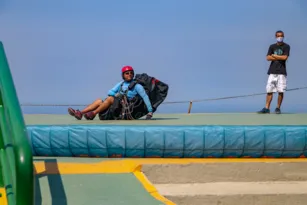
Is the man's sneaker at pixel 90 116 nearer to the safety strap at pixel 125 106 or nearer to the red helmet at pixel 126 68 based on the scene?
the safety strap at pixel 125 106

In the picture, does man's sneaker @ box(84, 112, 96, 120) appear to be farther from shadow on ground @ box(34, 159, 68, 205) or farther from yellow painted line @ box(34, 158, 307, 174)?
shadow on ground @ box(34, 159, 68, 205)

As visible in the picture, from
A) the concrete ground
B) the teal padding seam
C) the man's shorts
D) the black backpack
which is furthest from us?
the man's shorts

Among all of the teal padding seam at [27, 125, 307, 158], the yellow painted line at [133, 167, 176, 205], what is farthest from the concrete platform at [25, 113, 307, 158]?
the yellow painted line at [133, 167, 176, 205]

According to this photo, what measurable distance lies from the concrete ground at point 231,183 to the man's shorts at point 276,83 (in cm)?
373

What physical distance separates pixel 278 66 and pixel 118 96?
9.91 ft

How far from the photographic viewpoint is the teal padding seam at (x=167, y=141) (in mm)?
5141

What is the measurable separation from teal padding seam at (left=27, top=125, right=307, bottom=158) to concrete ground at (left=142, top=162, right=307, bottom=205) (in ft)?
0.82

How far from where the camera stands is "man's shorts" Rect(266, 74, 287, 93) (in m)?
8.82

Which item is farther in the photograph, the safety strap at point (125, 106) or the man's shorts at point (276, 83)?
the man's shorts at point (276, 83)

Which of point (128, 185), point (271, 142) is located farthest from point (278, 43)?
point (128, 185)

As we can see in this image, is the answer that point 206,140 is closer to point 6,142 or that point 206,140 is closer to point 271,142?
point 271,142

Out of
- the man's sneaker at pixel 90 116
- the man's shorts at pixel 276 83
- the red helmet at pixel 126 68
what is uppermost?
the red helmet at pixel 126 68

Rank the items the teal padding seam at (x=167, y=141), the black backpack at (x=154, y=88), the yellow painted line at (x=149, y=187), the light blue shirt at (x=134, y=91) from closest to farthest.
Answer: the yellow painted line at (x=149, y=187) < the teal padding seam at (x=167, y=141) < the light blue shirt at (x=134, y=91) < the black backpack at (x=154, y=88)

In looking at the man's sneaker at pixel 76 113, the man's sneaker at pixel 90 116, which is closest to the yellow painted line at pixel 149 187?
the man's sneaker at pixel 90 116
